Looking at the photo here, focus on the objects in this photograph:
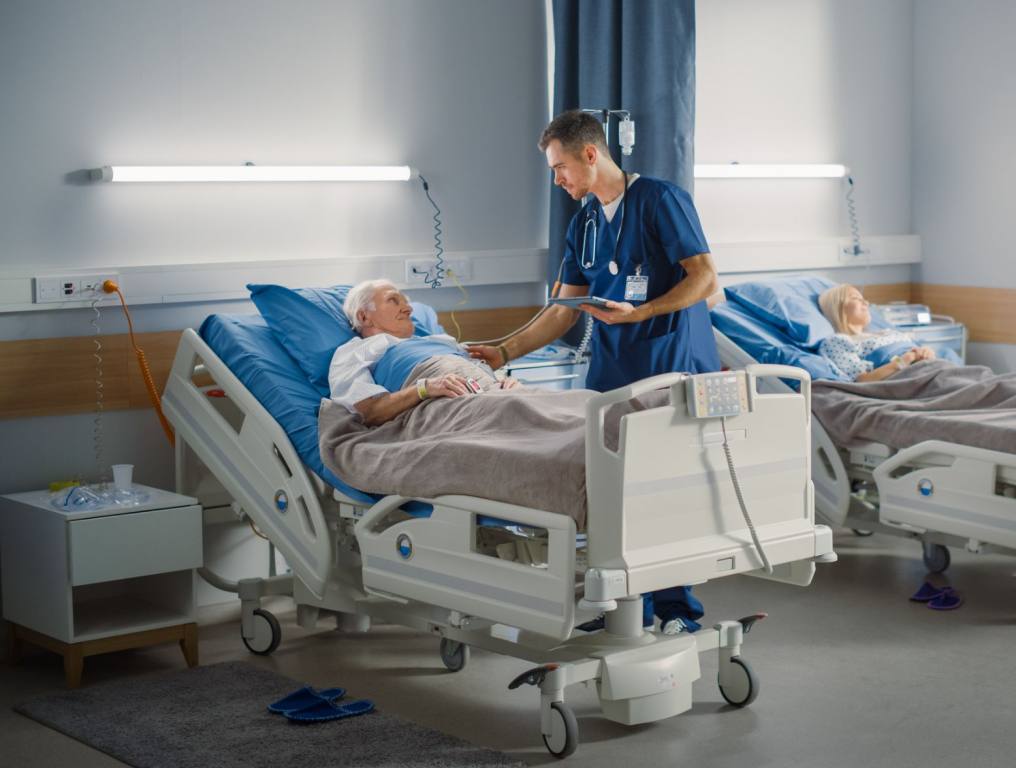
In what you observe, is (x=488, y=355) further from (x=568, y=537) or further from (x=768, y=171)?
(x=768, y=171)

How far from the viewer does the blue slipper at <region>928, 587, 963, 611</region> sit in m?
4.33

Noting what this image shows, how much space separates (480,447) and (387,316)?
91cm

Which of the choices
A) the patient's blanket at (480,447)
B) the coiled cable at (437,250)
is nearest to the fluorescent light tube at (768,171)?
the coiled cable at (437,250)

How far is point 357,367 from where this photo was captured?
3.82 metres

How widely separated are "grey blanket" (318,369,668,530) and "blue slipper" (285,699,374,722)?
54 centimetres

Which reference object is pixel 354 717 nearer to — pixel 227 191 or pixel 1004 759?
pixel 1004 759

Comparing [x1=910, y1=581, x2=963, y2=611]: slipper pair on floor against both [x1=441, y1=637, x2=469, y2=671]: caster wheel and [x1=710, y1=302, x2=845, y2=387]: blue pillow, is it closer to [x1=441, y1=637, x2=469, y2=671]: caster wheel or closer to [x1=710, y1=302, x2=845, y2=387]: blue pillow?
[x1=710, y1=302, x2=845, y2=387]: blue pillow

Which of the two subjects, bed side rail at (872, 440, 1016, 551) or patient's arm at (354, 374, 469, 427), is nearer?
patient's arm at (354, 374, 469, 427)

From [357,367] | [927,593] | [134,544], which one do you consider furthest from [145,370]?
[927,593]

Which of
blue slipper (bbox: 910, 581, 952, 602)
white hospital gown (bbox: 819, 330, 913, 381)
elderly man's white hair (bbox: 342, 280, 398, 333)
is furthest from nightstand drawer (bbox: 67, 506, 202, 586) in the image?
white hospital gown (bbox: 819, 330, 913, 381)

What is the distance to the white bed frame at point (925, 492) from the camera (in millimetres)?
4105

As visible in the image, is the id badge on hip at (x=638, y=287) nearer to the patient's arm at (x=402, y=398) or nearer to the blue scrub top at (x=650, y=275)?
the blue scrub top at (x=650, y=275)

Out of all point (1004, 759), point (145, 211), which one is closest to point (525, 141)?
point (145, 211)

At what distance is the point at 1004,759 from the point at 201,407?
7.71 feet
